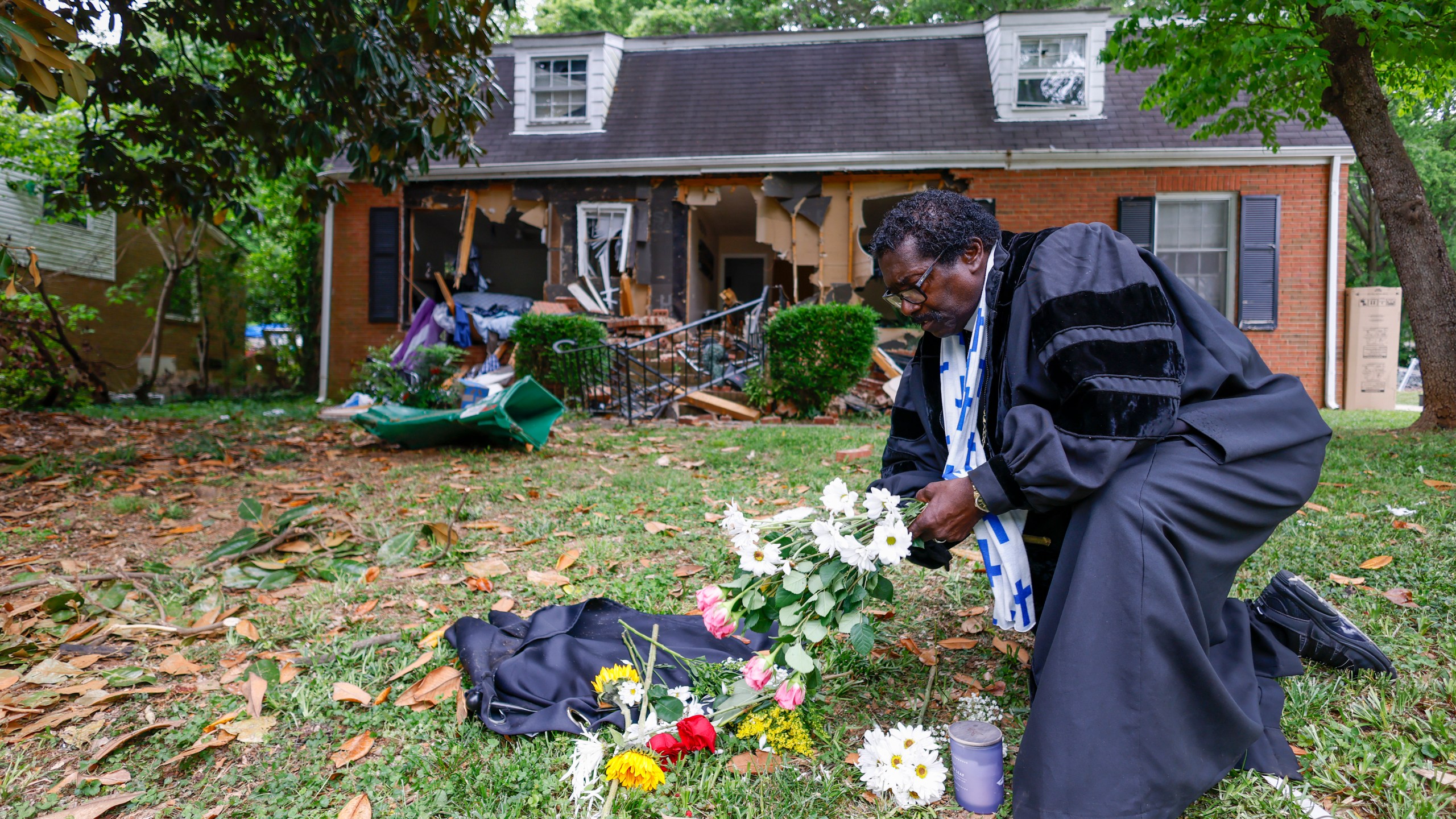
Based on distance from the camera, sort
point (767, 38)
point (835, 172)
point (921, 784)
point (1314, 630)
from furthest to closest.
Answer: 1. point (767, 38)
2. point (835, 172)
3. point (1314, 630)
4. point (921, 784)

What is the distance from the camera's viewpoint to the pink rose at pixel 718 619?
1875 mm

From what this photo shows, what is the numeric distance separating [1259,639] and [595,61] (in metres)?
12.5

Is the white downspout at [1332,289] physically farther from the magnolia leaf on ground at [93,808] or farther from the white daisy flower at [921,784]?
the magnolia leaf on ground at [93,808]

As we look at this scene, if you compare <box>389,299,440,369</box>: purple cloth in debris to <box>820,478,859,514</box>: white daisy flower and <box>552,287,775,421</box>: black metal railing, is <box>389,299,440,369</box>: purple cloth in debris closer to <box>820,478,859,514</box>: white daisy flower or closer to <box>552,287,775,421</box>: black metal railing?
<box>552,287,775,421</box>: black metal railing

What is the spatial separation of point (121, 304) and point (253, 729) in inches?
694

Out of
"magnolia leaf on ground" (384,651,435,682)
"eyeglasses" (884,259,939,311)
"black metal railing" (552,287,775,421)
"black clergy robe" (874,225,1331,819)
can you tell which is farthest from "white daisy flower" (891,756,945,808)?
"black metal railing" (552,287,775,421)

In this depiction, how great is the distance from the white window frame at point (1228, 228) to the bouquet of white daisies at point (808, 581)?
10.5 meters

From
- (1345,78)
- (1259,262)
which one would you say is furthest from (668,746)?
(1259,262)

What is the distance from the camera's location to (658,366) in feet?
30.6

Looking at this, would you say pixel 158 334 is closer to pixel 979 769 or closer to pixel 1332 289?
pixel 979 769

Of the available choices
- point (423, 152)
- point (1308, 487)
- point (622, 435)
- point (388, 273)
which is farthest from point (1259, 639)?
point (388, 273)

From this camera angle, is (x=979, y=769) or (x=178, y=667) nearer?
(x=979, y=769)

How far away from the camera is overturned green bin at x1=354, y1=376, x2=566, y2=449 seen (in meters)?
5.68


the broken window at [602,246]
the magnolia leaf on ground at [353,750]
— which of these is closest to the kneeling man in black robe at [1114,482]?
the magnolia leaf on ground at [353,750]
